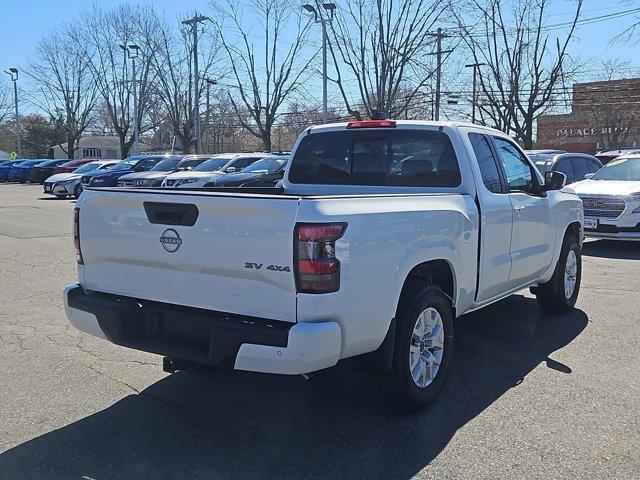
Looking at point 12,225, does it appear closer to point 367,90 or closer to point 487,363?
point 487,363

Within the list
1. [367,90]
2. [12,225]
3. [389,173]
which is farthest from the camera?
[367,90]

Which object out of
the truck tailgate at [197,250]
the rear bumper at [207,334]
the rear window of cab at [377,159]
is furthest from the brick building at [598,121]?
the rear bumper at [207,334]

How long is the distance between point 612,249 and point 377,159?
25.7 feet

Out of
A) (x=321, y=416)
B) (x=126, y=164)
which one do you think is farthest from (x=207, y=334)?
(x=126, y=164)

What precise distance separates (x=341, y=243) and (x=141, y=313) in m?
1.41

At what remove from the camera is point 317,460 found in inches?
135

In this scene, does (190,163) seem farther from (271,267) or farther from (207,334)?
(271,267)

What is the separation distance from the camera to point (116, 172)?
2475 centimetres

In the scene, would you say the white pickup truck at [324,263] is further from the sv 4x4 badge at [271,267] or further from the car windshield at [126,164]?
the car windshield at [126,164]

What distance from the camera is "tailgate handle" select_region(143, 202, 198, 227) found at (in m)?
3.52

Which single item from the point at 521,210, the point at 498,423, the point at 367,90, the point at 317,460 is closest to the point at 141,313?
the point at 317,460

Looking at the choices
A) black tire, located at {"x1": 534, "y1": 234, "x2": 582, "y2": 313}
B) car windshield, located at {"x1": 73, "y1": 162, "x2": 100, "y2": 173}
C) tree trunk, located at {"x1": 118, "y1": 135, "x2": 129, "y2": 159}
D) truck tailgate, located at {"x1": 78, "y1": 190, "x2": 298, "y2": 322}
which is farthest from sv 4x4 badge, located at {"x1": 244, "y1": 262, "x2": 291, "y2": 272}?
tree trunk, located at {"x1": 118, "y1": 135, "x2": 129, "y2": 159}

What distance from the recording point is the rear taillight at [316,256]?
10.5 ft

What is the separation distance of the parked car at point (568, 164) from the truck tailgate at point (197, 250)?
35.8 ft
